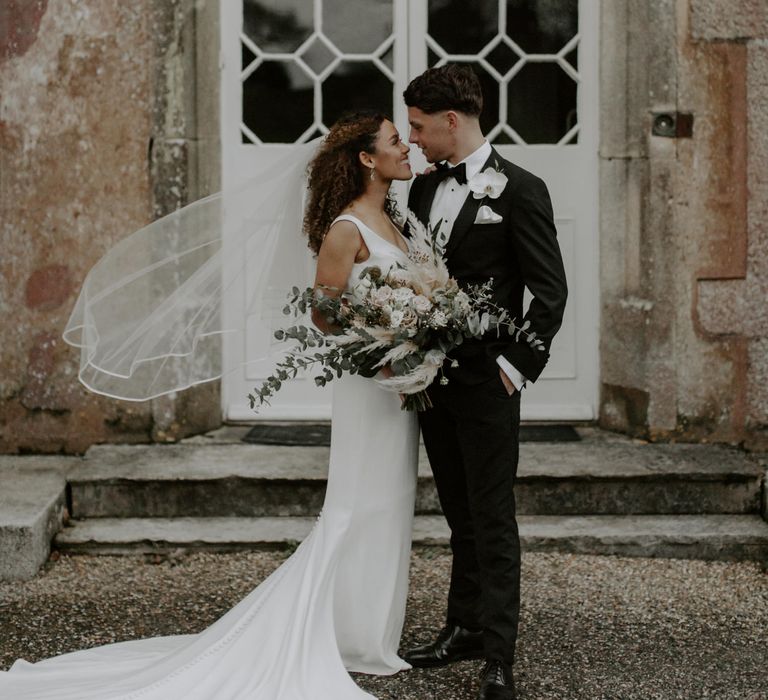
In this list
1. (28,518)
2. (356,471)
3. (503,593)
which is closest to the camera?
(503,593)

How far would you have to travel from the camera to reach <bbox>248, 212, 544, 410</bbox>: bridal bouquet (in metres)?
3.86

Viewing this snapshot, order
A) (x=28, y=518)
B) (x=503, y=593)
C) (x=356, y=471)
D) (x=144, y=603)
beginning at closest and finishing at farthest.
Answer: (x=503, y=593)
(x=356, y=471)
(x=144, y=603)
(x=28, y=518)

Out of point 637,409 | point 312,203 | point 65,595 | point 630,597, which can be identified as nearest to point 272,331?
point 312,203

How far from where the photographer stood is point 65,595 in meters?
5.10

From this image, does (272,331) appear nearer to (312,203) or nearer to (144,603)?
(312,203)

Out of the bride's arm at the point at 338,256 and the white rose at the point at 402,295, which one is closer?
the white rose at the point at 402,295

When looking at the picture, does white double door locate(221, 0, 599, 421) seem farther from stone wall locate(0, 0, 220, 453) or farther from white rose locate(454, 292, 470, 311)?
white rose locate(454, 292, 470, 311)

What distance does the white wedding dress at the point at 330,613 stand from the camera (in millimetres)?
3959

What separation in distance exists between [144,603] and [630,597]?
76.5 inches

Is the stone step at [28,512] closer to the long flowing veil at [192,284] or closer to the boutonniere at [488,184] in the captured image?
the long flowing veil at [192,284]

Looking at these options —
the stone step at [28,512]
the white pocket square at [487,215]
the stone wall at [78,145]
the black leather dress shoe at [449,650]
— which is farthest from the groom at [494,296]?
the stone wall at [78,145]

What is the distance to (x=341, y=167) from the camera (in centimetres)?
419

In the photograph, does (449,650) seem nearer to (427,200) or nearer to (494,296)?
(494,296)

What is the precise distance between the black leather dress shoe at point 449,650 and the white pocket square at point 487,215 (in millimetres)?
1427
